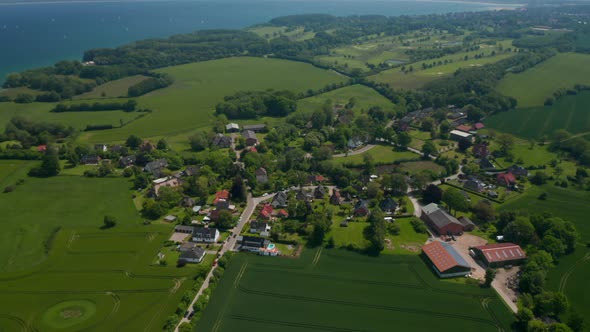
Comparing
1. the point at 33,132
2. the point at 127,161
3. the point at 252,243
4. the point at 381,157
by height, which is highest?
the point at 33,132

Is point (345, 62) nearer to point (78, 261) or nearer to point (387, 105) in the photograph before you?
point (387, 105)

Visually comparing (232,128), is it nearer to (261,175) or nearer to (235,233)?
(261,175)

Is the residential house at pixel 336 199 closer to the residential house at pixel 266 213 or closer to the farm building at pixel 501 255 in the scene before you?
the residential house at pixel 266 213

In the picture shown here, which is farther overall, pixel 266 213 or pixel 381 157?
pixel 381 157

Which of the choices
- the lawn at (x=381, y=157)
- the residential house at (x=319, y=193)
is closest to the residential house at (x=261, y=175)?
the residential house at (x=319, y=193)

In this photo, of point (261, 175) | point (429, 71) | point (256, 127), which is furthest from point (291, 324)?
point (429, 71)

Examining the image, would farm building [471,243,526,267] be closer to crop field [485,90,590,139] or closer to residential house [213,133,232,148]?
crop field [485,90,590,139]

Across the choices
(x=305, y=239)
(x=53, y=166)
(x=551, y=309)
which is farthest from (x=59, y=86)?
(x=551, y=309)
